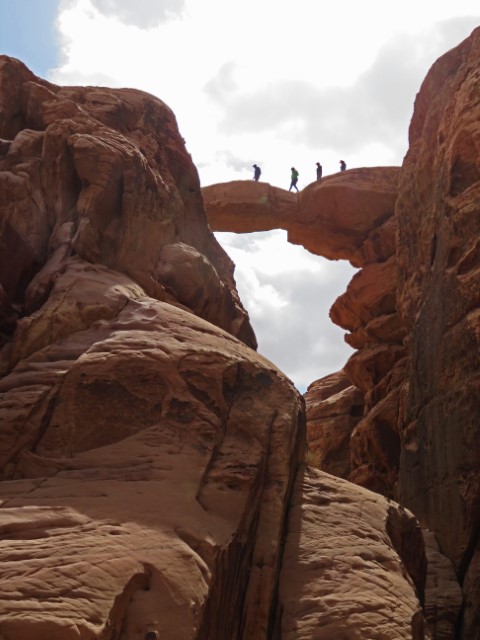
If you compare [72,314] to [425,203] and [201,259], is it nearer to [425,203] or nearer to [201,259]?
[201,259]

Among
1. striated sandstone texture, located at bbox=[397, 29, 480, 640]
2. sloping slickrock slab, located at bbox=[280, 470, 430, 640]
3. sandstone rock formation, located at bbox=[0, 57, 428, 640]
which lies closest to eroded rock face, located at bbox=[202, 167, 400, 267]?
striated sandstone texture, located at bbox=[397, 29, 480, 640]

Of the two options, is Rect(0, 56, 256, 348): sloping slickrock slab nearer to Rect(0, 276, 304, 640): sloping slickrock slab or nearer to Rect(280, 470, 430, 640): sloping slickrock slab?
Rect(0, 276, 304, 640): sloping slickrock slab

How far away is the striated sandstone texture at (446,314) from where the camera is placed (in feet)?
53.5

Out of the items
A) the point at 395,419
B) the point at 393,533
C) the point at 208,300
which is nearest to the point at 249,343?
the point at 208,300

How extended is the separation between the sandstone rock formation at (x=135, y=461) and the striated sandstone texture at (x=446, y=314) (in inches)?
221

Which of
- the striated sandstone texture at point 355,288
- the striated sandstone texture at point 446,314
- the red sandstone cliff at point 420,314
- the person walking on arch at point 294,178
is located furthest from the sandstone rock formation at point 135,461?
the person walking on arch at point 294,178

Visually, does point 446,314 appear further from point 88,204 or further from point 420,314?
point 88,204

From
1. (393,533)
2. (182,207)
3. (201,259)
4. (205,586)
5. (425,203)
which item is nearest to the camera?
(205,586)

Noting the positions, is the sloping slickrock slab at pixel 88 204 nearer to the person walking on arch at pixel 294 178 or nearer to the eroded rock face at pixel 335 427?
the eroded rock face at pixel 335 427

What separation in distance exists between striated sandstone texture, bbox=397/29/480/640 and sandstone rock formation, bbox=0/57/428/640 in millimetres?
5608

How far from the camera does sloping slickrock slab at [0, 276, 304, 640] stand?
645cm

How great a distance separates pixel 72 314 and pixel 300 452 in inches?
151

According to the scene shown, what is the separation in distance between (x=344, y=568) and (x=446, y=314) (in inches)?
424

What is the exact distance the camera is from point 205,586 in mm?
7055
